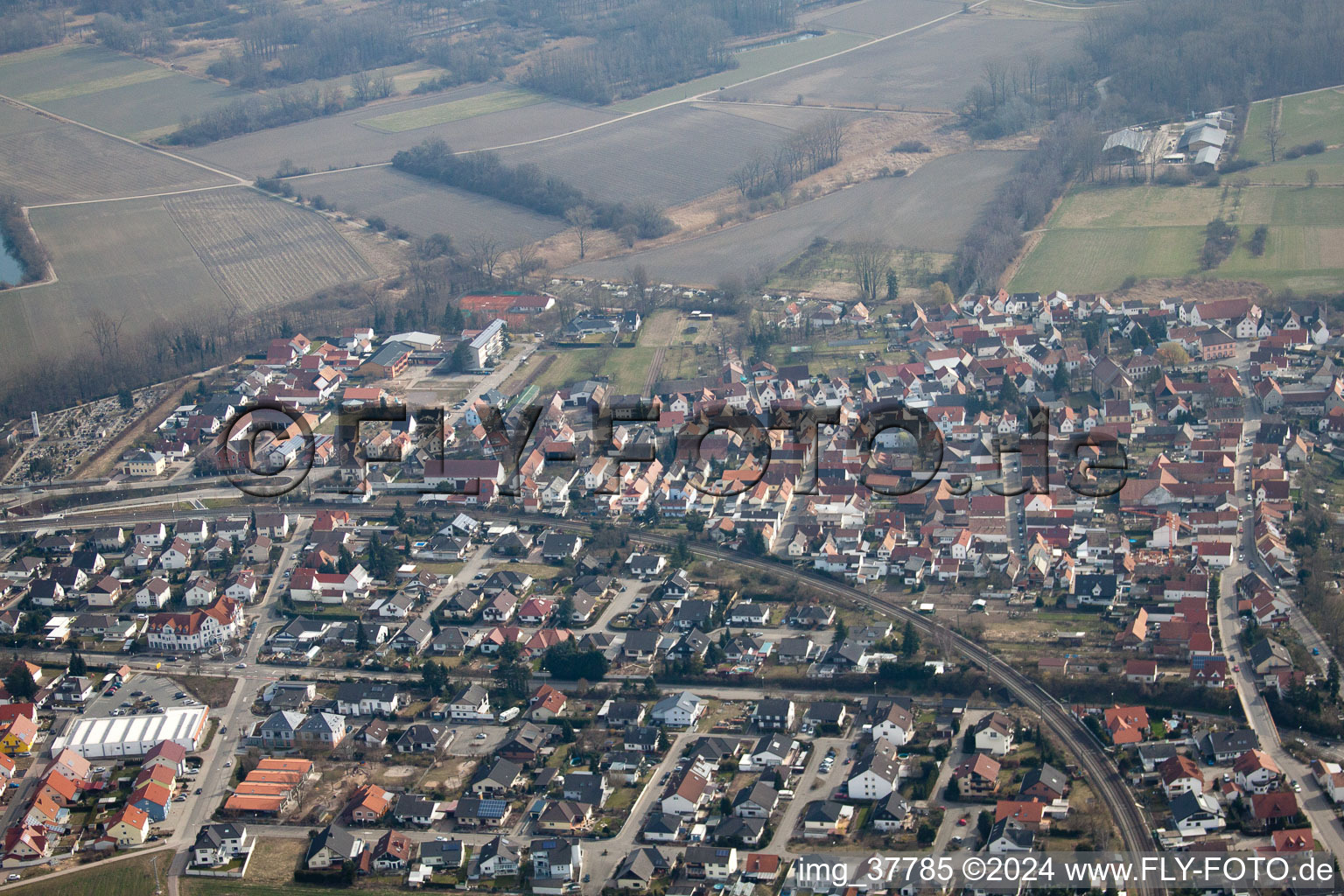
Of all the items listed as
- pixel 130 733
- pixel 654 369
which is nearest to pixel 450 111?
pixel 654 369

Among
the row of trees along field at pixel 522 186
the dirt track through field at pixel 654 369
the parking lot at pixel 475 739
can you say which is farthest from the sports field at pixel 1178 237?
the parking lot at pixel 475 739

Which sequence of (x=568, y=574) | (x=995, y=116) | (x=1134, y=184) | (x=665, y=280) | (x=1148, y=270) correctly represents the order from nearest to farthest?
1. (x=568, y=574)
2. (x=1148, y=270)
3. (x=665, y=280)
4. (x=1134, y=184)
5. (x=995, y=116)

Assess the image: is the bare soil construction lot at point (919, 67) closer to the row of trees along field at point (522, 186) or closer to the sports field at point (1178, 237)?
the row of trees along field at point (522, 186)

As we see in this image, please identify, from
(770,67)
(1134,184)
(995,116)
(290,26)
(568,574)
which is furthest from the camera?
(290,26)

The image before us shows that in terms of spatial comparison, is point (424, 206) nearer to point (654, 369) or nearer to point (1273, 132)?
point (654, 369)

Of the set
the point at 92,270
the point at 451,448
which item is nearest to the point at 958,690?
the point at 451,448

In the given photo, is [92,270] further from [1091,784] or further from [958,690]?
A: [1091,784]

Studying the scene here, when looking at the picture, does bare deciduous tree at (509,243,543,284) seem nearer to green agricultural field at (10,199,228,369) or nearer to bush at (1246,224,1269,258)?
green agricultural field at (10,199,228,369)
